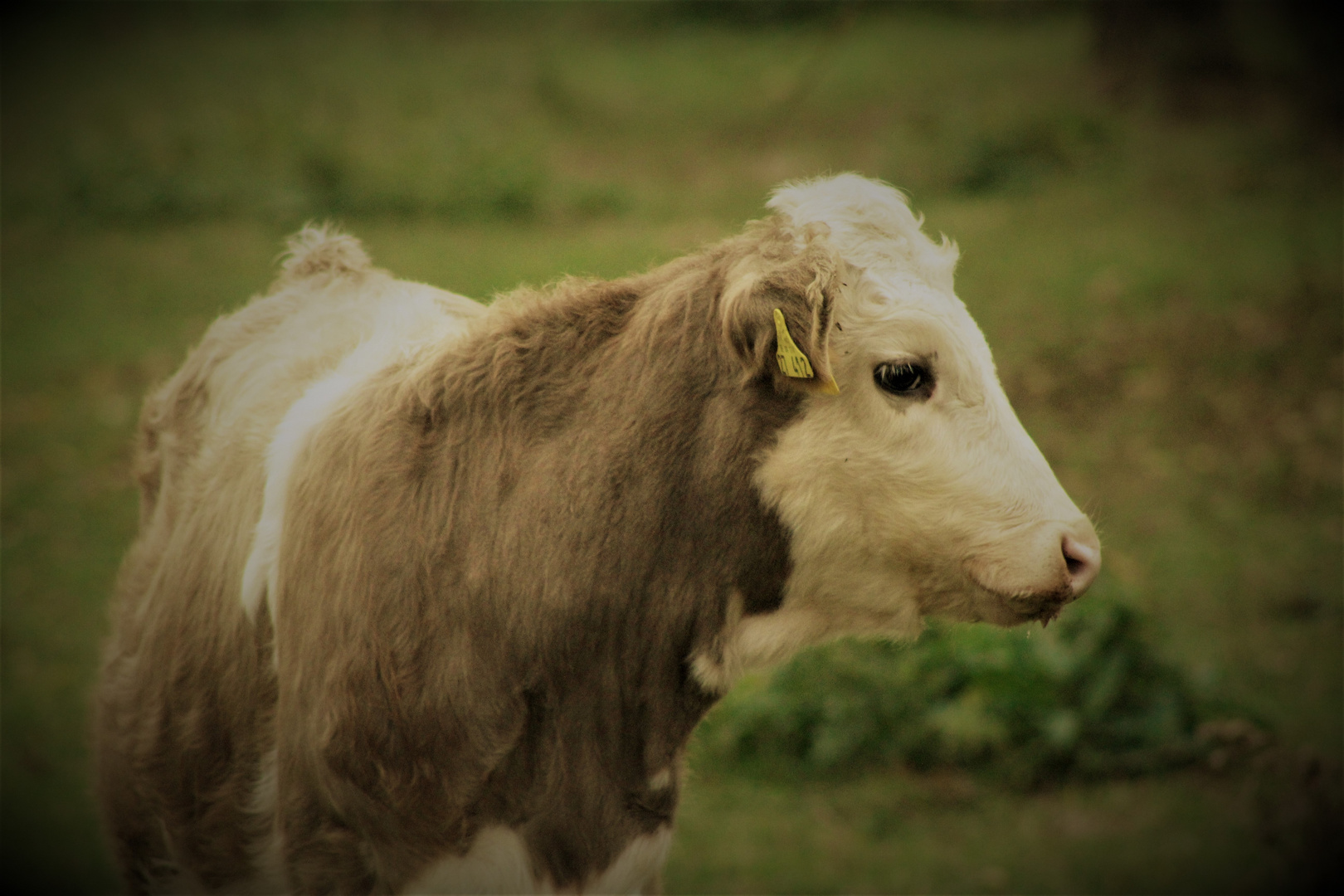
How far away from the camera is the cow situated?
246 cm

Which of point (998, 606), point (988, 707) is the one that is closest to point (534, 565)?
point (998, 606)

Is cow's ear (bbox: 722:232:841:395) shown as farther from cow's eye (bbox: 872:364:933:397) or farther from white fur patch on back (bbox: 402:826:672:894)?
white fur patch on back (bbox: 402:826:672:894)

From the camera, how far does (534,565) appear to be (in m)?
2.59

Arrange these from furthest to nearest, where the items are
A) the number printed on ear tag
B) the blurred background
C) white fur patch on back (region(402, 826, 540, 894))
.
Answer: the blurred background → white fur patch on back (region(402, 826, 540, 894)) → the number printed on ear tag

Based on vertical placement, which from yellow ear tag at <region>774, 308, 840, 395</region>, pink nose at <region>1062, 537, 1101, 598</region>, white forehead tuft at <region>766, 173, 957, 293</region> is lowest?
pink nose at <region>1062, 537, 1101, 598</region>

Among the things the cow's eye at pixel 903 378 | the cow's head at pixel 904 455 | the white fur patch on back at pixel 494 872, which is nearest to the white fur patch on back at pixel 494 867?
the white fur patch on back at pixel 494 872

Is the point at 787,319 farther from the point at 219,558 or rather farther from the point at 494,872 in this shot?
the point at 219,558

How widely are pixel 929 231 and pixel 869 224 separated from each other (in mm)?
8734

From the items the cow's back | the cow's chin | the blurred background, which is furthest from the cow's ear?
the blurred background

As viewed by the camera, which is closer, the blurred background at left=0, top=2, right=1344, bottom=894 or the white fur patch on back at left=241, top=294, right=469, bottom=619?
the white fur patch on back at left=241, top=294, right=469, bottom=619

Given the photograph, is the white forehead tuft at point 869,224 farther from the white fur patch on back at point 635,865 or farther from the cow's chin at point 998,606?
the white fur patch on back at point 635,865

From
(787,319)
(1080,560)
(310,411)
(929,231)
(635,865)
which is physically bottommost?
(635,865)

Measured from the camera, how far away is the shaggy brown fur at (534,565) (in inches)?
99.9

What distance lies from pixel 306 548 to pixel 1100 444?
24.2 ft
